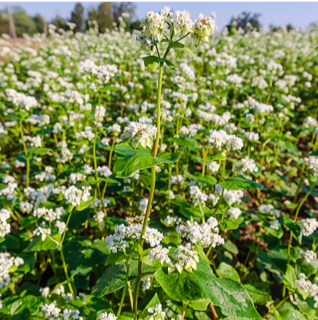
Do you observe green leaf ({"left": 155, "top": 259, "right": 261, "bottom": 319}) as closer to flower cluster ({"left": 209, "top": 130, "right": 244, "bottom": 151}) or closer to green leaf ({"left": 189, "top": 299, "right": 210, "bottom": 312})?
green leaf ({"left": 189, "top": 299, "right": 210, "bottom": 312})

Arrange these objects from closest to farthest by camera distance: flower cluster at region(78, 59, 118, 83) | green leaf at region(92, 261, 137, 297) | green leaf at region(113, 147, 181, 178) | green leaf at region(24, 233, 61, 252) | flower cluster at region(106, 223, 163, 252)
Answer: green leaf at region(113, 147, 181, 178), flower cluster at region(106, 223, 163, 252), green leaf at region(92, 261, 137, 297), green leaf at region(24, 233, 61, 252), flower cluster at region(78, 59, 118, 83)

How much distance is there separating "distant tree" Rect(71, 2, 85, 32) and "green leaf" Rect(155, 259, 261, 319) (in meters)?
37.2

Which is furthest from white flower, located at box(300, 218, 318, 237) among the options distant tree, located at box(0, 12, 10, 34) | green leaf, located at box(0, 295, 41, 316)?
distant tree, located at box(0, 12, 10, 34)

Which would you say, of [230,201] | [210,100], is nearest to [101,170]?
[230,201]

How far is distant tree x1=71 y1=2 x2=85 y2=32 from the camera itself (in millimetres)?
34250

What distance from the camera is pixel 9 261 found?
280 centimetres

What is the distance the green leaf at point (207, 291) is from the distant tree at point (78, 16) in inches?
1465

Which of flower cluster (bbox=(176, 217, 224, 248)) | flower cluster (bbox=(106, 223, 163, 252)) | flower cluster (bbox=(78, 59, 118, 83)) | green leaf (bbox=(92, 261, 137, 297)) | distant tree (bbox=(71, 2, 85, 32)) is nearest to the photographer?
flower cluster (bbox=(106, 223, 163, 252))

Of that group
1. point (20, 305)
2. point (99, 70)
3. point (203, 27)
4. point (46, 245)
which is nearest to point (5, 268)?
point (20, 305)

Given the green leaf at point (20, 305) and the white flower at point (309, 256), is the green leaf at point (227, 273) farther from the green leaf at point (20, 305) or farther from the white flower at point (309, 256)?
the green leaf at point (20, 305)

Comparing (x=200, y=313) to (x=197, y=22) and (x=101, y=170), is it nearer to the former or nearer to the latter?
(x=101, y=170)

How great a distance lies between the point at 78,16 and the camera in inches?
1426

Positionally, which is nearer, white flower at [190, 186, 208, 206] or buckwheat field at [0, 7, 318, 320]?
buckwheat field at [0, 7, 318, 320]

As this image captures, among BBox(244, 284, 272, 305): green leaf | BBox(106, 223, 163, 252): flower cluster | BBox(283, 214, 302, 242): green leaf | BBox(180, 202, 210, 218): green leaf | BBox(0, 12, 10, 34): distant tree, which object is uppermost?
BBox(0, 12, 10, 34): distant tree
